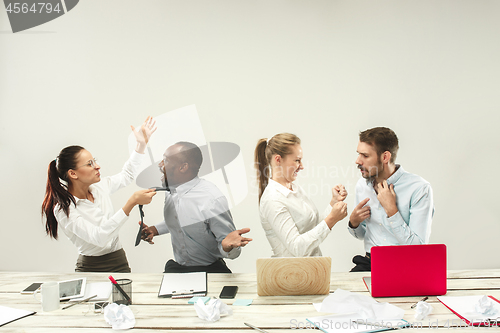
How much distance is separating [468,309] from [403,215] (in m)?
0.93

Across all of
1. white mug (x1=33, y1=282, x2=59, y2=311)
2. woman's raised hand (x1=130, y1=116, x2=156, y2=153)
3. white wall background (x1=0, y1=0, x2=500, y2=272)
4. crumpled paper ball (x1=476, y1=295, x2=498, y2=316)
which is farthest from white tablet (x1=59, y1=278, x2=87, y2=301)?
white wall background (x1=0, y1=0, x2=500, y2=272)

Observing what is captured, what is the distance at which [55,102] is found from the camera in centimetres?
347

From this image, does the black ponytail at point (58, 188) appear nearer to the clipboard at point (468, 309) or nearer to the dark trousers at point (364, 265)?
the dark trousers at point (364, 265)

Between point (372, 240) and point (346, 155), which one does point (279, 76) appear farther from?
point (372, 240)

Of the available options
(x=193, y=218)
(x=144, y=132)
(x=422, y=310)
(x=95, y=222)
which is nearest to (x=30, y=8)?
(x=144, y=132)

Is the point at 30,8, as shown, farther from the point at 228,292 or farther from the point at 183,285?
the point at 228,292

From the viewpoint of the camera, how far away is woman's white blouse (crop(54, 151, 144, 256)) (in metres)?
2.45

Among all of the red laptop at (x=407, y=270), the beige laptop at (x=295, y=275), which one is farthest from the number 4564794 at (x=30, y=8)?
the red laptop at (x=407, y=270)

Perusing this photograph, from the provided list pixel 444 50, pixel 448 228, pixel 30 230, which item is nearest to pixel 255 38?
pixel 444 50

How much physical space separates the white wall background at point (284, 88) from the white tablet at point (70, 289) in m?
1.75

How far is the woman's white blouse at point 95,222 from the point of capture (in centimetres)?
245

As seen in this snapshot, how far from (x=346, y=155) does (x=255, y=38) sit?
1328 mm

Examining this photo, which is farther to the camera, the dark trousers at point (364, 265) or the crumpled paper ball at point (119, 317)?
the dark trousers at point (364, 265)

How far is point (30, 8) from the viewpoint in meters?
3.54
